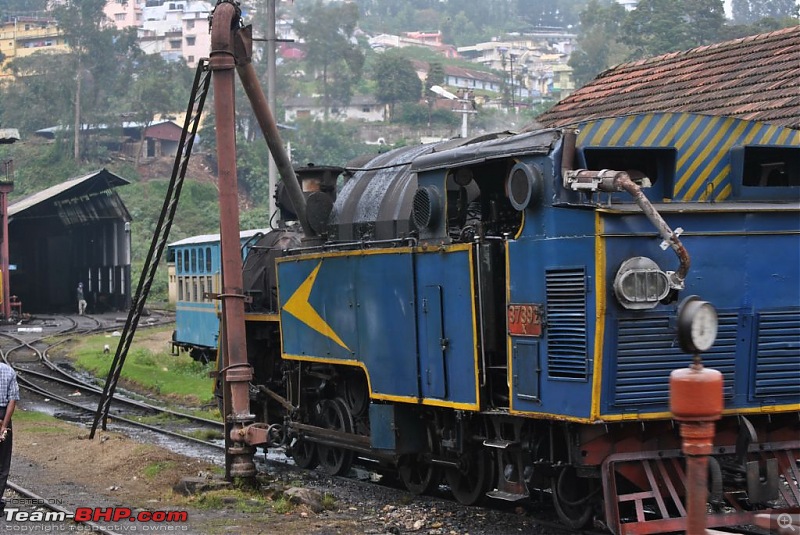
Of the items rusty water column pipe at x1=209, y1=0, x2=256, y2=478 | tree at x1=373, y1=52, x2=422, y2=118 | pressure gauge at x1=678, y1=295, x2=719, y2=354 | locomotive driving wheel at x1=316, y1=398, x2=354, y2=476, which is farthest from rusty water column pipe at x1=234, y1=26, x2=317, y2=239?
tree at x1=373, y1=52, x2=422, y2=118

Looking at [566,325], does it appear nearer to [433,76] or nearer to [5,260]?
[5,260]

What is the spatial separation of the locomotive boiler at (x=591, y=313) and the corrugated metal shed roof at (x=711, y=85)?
280 centimetres

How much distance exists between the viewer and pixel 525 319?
927 cm

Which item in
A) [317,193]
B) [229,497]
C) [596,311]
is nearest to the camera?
[596,311]

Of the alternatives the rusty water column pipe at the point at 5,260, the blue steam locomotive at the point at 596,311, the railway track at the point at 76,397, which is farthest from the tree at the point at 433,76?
the blue steam locomotive at the point at 596,311

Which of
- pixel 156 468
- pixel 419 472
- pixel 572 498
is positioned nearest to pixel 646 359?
pixel 572 498

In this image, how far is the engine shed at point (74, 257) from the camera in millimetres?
50031

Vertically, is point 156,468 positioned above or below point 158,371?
above

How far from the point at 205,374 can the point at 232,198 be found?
14878 mm

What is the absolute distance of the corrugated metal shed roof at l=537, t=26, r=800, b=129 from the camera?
13.2m

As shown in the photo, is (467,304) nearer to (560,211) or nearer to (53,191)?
(560,211)

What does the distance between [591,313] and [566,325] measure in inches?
13.7

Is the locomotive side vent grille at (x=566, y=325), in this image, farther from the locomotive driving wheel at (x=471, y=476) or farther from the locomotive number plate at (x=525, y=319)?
the locomotive driving wheel at (x=471, y=476)

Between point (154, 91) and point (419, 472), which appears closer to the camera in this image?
point (419, 472)
